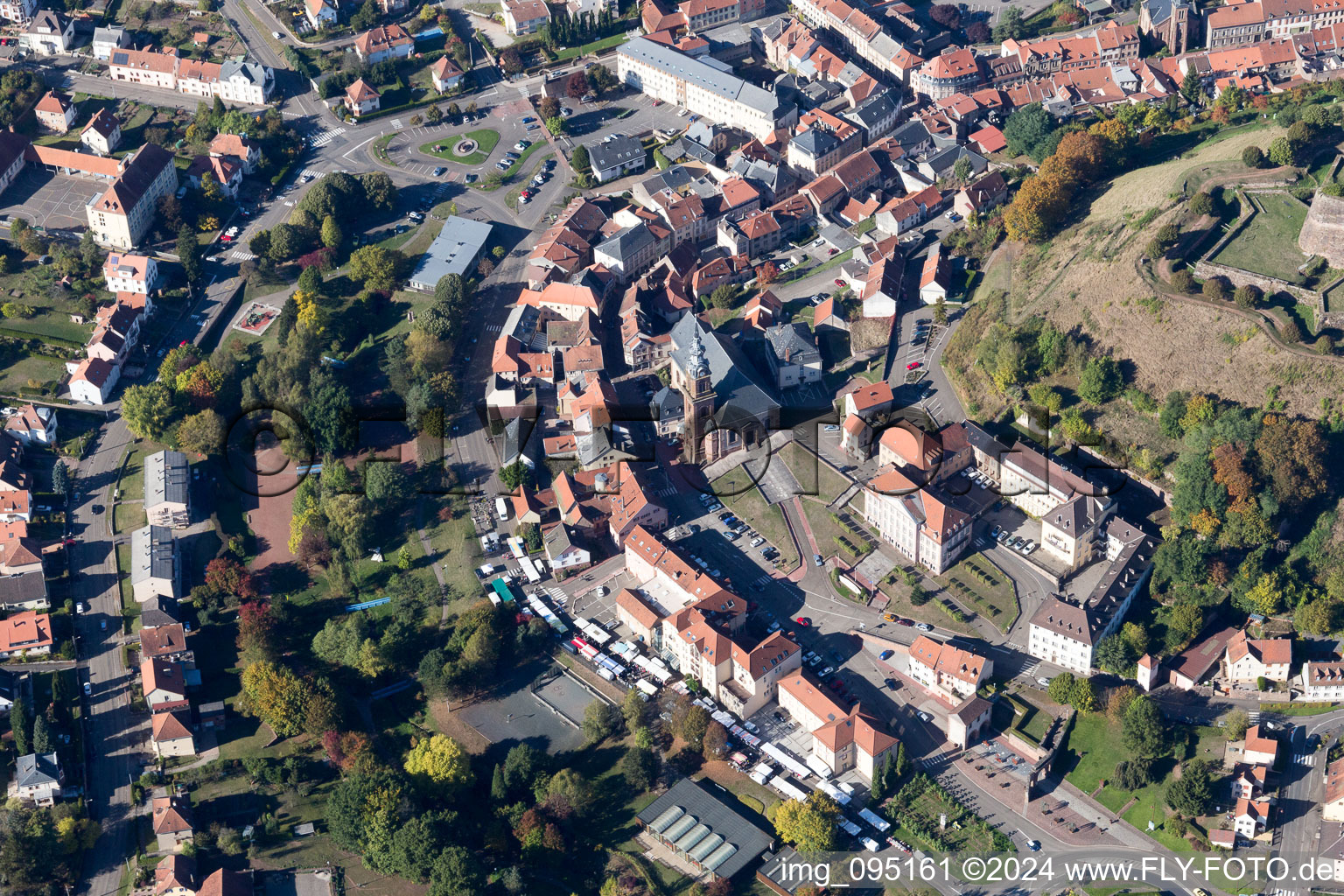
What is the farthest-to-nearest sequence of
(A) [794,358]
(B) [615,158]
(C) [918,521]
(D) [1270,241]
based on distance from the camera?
1. (B) [615,158]
2. (A) [794,358]
3. (D) [1270,241]
4. (C) [918,521]

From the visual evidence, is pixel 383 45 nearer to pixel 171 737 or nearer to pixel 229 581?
pixel 229 581

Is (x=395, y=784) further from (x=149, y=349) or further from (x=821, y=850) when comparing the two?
(x=149, y=349)

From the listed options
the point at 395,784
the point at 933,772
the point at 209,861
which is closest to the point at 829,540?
the point at 933,772

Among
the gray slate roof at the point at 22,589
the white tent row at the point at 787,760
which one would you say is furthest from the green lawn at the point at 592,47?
the white tent row at the point at 787,760

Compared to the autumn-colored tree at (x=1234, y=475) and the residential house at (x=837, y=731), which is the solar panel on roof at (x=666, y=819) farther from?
the autumn-colored tree at (x=1234, y=475)

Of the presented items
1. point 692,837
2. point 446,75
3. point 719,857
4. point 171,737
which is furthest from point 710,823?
point 446,75

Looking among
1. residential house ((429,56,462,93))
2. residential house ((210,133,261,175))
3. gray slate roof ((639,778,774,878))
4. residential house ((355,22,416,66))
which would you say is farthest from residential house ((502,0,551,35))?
gray slate roof ((639,778,774,878))

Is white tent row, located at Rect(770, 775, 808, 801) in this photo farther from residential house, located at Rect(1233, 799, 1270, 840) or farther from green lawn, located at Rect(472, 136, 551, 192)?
green lawn, located at Rect(472, 136, 551, 192)
